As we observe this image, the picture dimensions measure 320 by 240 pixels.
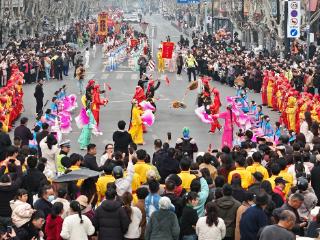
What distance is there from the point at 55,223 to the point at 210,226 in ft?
6.96

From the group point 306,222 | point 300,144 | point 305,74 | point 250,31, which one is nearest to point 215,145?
point 300,144

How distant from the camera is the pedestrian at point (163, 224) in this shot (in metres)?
12.5

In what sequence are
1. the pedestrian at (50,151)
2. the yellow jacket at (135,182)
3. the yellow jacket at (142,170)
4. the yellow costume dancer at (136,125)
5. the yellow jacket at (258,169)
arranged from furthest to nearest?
the yellow costume dancer at (136,125)
the pedestrian at (50,151)
the yellow jacket at (142,170)
the yellow jacket at (258,169)
the yellow jacket at (135,182)

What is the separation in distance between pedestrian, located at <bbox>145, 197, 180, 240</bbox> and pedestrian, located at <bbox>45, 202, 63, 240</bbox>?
1204 mm

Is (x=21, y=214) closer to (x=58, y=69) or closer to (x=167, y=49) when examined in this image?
(x=58, y=69)

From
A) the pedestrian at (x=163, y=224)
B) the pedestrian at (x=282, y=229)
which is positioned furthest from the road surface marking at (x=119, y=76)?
the pedestrian at (x=282, y=229)

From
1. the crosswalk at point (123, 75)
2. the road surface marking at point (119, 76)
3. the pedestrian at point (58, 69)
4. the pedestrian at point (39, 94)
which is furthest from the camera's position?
the road surface marking at point (119, 76)

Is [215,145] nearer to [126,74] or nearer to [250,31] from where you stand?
[126,74]

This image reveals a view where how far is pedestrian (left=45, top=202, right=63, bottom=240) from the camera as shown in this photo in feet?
41.5

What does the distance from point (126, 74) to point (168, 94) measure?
1074 cm

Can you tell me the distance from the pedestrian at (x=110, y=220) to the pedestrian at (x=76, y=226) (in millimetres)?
235

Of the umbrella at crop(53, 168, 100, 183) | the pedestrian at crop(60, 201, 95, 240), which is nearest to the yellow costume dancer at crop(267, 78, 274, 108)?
the umbrella at crop(53, 168, 100, 183)

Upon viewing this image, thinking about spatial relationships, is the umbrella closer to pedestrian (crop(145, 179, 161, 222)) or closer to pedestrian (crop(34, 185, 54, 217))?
pedestrian (crop(34, 185, 54, 217))

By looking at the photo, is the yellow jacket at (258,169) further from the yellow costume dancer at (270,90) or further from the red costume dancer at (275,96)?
the yellow costume dancer at (270,90)
